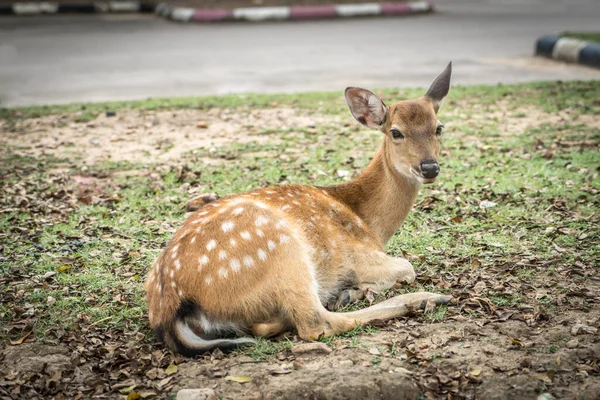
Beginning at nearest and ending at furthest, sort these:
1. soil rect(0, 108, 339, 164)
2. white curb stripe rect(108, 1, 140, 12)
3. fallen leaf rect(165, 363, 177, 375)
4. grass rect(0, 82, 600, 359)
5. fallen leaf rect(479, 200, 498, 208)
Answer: fallen leaf rect(165, 363, 177, 375), grass rect(0, 82, 600, 359), fallen leaf rect(479, 200, 498, 208), soil rect(0, 108, 339, 164), white curb stripe rect(108, 1, 140, 12)

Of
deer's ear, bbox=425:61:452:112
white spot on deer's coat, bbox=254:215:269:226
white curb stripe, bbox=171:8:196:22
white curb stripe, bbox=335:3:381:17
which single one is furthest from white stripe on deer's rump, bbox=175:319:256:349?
white curb stripe, bbox=335:3:381:17

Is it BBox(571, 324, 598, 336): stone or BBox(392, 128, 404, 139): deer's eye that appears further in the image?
BBox(392, 128, 404, 139): deer's eye

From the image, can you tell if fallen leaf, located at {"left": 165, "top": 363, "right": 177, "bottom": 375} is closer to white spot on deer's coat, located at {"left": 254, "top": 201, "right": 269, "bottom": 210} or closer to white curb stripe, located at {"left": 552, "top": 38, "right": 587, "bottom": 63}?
white spot on deer's coat, located at {"left": 254, "top": 201, "right": 269, "bottom": 210}

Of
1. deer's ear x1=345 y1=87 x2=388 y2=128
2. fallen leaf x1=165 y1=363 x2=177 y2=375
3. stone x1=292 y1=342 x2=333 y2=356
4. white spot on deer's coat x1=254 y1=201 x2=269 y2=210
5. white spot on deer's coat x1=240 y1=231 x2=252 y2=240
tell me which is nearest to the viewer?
fallen leaf x1=165 y1=363 x2=177 y2=375

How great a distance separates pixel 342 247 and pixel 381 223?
549 mm

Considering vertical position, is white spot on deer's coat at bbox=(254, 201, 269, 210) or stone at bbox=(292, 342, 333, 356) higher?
white spot on deer's coat at bbox=(254, 201, 269, 210)

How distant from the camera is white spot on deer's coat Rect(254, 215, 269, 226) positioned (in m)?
4.59

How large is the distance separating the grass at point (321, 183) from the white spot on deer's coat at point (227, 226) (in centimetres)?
70

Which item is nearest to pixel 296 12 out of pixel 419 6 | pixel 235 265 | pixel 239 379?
pixel 419 6

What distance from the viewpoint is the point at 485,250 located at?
18.6 feet

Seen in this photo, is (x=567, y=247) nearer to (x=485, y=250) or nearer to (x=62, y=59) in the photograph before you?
(x=485, y=250)

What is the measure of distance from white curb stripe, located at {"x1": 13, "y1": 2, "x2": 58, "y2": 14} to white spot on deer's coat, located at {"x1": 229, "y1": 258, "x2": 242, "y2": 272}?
16980 millimetres

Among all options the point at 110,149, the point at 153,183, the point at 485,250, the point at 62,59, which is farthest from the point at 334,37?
the point at 485,250

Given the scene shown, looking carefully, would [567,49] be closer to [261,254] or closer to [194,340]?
[261,254]
